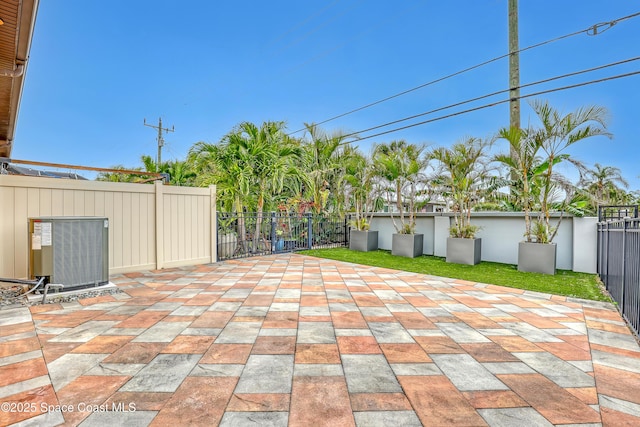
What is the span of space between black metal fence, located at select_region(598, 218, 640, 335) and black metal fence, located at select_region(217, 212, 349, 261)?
6559mm

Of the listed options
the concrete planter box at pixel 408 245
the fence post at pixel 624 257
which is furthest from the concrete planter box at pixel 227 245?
the fence post at pixel 624 257

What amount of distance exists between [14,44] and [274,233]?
20.3 feet

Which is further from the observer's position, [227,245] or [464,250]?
[227,245]

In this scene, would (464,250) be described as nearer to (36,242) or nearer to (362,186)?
(362,186)

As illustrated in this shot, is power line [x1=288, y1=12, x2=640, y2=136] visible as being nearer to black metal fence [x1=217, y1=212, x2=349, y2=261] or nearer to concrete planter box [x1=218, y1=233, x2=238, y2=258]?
black metal fence [x1=217, y1=212, x2=349, y2=261]

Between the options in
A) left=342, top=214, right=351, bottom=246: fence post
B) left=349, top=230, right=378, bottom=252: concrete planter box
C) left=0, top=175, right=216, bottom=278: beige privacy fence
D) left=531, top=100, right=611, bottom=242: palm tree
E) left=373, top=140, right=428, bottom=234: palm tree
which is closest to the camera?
left=0, top=175, right=216, bottom=278: beige privacy fence

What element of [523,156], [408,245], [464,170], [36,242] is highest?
[523,156]

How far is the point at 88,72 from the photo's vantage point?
617 inches

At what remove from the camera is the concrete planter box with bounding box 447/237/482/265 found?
6910 mm

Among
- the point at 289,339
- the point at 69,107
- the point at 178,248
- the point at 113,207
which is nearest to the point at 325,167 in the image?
the point at 178,248

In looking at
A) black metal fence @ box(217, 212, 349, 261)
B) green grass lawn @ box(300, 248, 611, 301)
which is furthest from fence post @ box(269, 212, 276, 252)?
green grass lawn @ box(300, 248, 611, 301)

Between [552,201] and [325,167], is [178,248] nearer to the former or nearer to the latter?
[325,167]

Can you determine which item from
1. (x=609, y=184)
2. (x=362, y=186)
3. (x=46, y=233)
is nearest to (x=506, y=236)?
(x=362, y=186)

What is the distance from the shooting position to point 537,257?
19.4 ft
